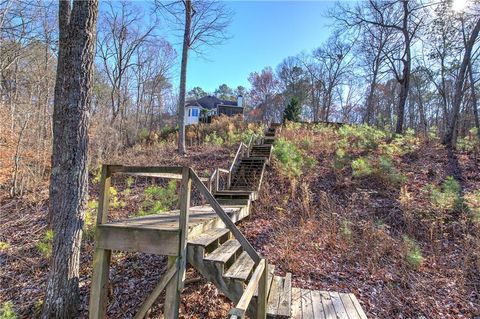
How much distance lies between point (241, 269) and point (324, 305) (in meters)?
1.37

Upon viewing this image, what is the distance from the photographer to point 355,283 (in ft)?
16.8

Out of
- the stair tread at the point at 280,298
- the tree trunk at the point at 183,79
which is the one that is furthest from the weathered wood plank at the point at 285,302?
the tree trunk at the point at 183,79

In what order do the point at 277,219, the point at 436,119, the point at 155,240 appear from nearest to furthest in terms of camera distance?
1. the point at 155,240
2. the point at 277,219
3. the point at 436,119

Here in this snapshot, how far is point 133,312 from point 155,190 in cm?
454

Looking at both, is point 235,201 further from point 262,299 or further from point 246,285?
point 262,299

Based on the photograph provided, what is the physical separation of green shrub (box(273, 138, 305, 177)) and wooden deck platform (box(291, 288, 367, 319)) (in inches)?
229

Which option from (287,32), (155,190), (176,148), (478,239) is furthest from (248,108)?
(478,239)

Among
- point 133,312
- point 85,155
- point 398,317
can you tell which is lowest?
point 133,312

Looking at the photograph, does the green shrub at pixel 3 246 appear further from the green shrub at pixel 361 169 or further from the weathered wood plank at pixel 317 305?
the green shrub at pixel 361 169

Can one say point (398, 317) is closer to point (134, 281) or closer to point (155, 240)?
point (155, 240)

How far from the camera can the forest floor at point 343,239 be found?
4.85 m

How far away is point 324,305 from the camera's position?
4102mm

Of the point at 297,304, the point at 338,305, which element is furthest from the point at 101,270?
the point at 338,305

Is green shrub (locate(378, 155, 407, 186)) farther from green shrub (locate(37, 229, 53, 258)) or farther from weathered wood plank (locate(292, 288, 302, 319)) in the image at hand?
green shrub (locate(37, 229, 53, 258))
